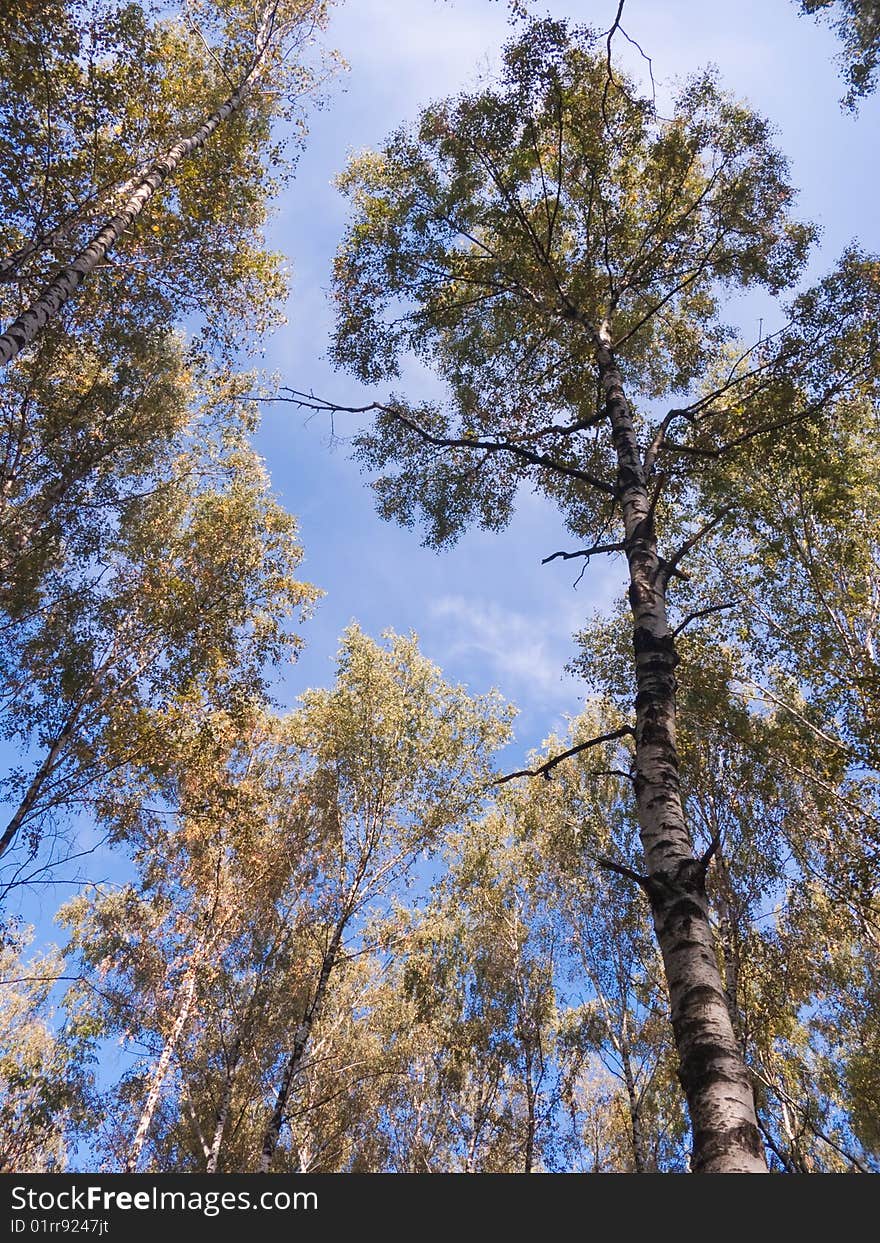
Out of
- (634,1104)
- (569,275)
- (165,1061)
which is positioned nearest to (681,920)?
(569,275)

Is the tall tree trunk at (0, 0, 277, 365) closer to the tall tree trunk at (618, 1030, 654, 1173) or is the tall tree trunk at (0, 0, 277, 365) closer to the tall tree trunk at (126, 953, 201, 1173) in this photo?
the tall tree trunk at (126, 953, 201, 1173)

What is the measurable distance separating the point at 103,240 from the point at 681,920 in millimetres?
9332

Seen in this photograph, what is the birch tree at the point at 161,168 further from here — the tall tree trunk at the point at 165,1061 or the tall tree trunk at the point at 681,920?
the tall tree trunk at the point at 165,1061

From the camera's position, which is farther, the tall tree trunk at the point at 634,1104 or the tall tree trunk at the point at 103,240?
the tall tree trunk at the point at 634,1104

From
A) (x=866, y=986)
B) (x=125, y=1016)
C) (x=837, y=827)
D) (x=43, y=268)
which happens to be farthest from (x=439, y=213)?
(x=866, y=986)

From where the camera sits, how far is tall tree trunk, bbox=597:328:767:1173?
8.57ft

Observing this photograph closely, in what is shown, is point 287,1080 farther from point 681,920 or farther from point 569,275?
point 569,275

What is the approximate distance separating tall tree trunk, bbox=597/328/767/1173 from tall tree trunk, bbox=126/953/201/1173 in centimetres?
1130

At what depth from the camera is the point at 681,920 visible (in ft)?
10.6

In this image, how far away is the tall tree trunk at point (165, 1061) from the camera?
420 inches

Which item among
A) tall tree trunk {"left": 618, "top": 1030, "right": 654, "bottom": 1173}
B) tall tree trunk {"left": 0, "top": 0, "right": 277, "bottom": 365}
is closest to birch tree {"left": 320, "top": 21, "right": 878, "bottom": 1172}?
tall tree trunk {"left": 0, "top": 0, "right": 277, "bottom": 365}

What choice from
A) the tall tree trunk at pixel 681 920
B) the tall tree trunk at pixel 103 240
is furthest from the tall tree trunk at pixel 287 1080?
the tall tree trunk at pixel 103 240

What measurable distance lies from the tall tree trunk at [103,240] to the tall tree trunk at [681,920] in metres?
6.22

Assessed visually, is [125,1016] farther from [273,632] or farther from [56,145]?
[56,145]
